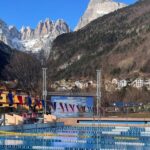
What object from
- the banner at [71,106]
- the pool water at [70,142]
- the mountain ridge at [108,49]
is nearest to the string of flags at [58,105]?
the banner at [71,106]

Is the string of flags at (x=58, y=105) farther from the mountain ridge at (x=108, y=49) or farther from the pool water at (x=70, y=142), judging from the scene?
the mountain ridge at (x=108, y=49)

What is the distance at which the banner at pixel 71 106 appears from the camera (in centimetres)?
4684

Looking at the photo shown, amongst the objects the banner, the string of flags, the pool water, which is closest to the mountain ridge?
the banner

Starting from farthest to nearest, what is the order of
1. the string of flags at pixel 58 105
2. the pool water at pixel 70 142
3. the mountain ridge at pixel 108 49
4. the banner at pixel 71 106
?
1. the mountain ridge at pixel 108 49
2. the banner at pixel 71 106
3. the string of flags at pixel 58 105
4. the pool water at pixel 70 142

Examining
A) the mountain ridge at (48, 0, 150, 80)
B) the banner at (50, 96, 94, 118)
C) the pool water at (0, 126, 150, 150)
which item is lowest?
the pool water at (0, 126, 150, 150)

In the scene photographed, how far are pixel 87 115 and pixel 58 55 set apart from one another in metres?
139

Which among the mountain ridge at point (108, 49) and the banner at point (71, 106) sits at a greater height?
the mountain ridge at point (108, 49)

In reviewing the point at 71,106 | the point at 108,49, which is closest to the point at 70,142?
the point at 71,106

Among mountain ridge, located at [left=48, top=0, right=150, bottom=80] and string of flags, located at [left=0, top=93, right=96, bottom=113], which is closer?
string of flags, located at [left=0, top=93, right=96, bottom=113]

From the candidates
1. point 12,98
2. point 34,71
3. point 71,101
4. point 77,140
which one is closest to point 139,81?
point 34,71

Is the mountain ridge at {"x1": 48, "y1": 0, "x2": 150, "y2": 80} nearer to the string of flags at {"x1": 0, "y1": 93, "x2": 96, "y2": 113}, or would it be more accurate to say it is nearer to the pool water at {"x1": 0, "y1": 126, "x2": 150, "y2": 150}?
the string of flags at {"x1": 0, "y1": 93, "x2": 96, "y2": 113}

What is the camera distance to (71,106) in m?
48.9

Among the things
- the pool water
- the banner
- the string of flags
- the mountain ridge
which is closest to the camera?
the pool water

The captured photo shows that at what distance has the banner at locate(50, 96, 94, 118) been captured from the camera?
154 ft
